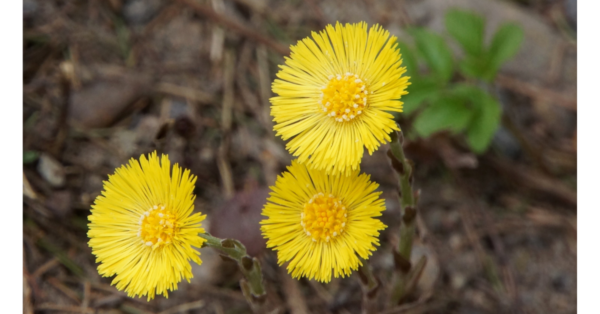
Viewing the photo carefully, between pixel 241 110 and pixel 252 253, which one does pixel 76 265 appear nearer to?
pixel 252 253

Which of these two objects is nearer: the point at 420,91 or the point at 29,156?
the point at 420,91

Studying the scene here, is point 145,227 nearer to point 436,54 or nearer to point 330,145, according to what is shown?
point 330,145

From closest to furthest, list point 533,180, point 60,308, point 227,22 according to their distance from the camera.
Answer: point 60,308 → point 533,180 → point 227,22

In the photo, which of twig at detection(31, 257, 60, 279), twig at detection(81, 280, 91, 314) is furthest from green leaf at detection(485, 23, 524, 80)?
twig at detection(31, 257, 60, 279)

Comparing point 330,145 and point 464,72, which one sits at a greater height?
point 464,72

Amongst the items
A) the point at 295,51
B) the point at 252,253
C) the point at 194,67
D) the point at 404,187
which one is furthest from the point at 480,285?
the point at 194,67

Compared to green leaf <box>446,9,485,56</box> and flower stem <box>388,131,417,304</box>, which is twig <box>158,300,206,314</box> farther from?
green leaf <box>446,9,485,56</box>

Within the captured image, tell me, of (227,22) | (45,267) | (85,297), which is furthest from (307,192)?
(227,22)
